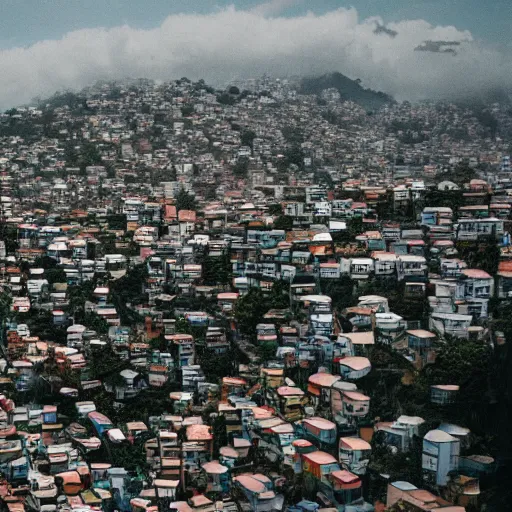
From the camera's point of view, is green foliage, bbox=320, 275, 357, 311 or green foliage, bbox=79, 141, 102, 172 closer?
green foliage, bbox=320, 275, 357, 311

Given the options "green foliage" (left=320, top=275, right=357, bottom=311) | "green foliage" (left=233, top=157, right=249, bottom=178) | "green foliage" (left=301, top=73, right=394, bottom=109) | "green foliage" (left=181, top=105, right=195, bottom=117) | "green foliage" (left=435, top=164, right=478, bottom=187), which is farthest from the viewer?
"green foliage" (left=181, top=105, right=195, bottom=117)

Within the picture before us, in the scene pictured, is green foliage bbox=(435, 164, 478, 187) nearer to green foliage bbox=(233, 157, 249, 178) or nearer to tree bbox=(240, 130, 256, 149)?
green foliage bbox=(233, 157, 249, 178)

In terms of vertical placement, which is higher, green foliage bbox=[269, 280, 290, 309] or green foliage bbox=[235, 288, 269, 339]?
green foliage bbox=[269, 280, 290, 309]

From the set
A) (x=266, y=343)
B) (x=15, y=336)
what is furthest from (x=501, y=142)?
(x=15, y=336)

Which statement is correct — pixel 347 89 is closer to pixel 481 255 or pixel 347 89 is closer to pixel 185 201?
pixel 185 201

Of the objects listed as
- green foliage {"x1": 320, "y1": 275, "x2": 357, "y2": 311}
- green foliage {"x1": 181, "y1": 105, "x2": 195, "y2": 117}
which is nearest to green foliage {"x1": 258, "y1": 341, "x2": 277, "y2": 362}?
green foliage {"x1": 320, "y1": 275, "x2": 357, "y2": 311}

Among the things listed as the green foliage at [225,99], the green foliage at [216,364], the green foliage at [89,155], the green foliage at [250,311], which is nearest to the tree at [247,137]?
the green foliage at [225,99]

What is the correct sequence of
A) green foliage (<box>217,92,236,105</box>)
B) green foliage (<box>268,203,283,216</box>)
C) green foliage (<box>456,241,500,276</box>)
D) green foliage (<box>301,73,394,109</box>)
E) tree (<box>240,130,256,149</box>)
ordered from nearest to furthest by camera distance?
green foliage (<box>456,241,500,276</box>)
green foliage (<box>268,203,283,216</box>)
tree (<box>240,130,256,149</box>)
green foliage (<box>301,73,394,109</box>)
green foliage (<box>217,92,236,105</box>)

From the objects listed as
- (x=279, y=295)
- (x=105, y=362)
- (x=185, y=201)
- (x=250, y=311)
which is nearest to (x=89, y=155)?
(x=185, y=201)

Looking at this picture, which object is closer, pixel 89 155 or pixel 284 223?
pixel 284 223
